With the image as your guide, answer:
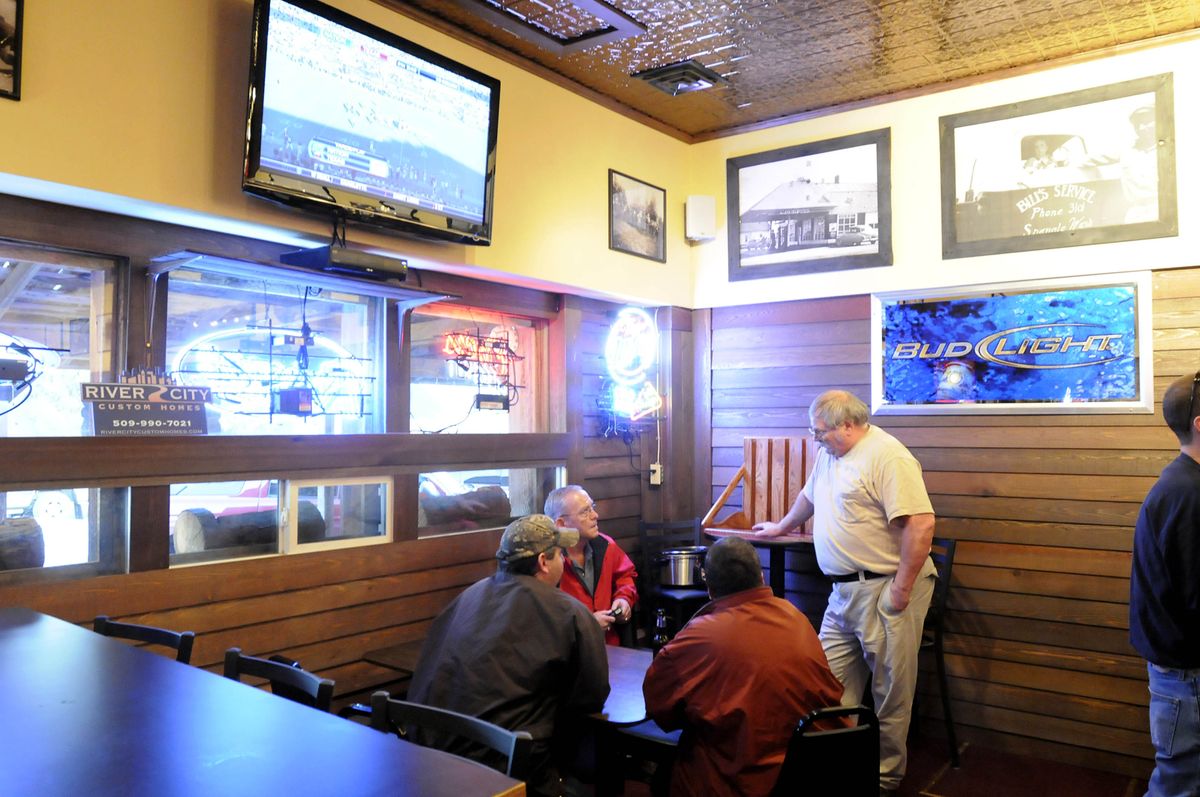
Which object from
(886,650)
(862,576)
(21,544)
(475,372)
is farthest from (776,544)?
(21,544)

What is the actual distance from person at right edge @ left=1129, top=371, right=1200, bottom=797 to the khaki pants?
3.29ft

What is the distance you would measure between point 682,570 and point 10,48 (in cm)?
369

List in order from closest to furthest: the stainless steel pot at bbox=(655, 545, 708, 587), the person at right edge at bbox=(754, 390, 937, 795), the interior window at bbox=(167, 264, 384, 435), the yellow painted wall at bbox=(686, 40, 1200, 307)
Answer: the interior window at bbox=(167, 264, 384, 435) → the person at right edge at bbox=(754, 390, 937, 795) → the yellow painted wall at bbox=(686, 40, 1200, 307) → the stainless steel pot at bbox=(655, 545, 708, 587)

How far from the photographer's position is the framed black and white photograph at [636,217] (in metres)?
5.14

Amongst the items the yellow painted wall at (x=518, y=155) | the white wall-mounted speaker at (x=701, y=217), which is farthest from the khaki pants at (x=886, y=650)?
the white wall-mounted speaker at (x=701, y=217)

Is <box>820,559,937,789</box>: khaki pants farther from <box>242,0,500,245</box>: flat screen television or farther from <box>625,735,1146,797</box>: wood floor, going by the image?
<box>242,0,500,245</box>: flat screen television

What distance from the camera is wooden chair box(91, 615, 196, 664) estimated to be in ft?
8.36

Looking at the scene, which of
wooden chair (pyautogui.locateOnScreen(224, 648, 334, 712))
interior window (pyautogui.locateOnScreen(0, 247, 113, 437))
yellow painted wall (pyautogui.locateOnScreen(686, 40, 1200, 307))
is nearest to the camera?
wooden chair (pyautogui.locateOnScreen(224, 648, 334, 712))

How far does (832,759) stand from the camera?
2.30 metres

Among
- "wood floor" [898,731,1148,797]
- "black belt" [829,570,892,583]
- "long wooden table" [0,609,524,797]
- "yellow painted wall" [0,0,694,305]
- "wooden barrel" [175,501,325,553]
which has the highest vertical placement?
"yellow painted wall" [0,0,694,305]

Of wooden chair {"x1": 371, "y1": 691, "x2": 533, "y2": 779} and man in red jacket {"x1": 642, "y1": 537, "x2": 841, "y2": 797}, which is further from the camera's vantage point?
man in red jacket {"x1": 642, "y1": 537, "x2": 841, "y2": 797}

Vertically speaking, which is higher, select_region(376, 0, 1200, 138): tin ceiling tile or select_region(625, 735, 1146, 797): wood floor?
select_region(376, 0, 1200, 138): tin ceiling tile

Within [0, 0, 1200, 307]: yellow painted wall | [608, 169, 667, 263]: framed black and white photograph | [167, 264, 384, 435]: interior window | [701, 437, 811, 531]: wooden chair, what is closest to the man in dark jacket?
[167, 264, 384, 435]: interior window

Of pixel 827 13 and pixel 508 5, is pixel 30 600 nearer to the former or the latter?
pixel 508 5
